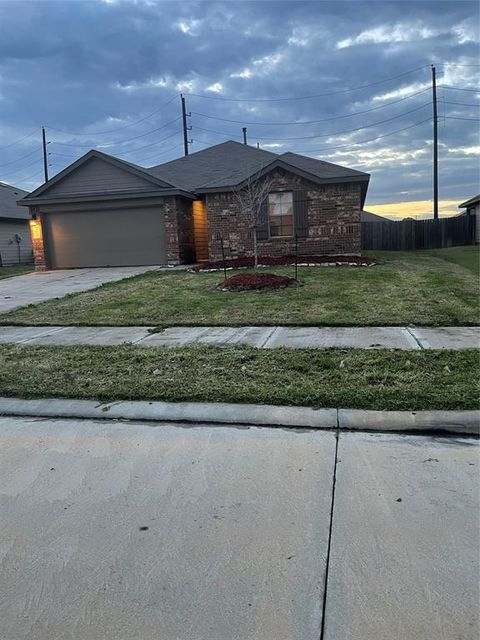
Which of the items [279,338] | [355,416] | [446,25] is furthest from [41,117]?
[355,416]

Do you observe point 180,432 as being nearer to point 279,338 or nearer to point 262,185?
point 279,338

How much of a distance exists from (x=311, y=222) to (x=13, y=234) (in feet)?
54.6

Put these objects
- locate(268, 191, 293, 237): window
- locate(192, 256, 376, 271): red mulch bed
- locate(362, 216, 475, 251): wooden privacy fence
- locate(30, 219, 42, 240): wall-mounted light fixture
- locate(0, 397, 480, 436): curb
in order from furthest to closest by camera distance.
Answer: locate(362, 216, 475, 251): wooden privacy fence
locate(30, 219, 42, 240): wall-mounted light fixture
locate(268, 191, 293, 237): window
locate(192, 256, 376, 271): red mulch bed
locate(0, 397, 480, 436): curb

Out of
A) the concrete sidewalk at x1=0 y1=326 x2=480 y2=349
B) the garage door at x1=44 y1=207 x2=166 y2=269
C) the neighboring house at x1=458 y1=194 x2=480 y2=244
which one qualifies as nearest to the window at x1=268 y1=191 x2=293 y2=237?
the garage door at x1=44 y1=207 x2=166 y2=269

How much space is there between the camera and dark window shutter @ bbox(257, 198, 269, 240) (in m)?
16.4

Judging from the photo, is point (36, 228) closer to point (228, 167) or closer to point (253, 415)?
point (228, 167)

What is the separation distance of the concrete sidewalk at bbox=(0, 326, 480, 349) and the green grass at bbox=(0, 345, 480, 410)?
1.20 ft

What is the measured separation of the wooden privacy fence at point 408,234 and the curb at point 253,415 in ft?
73.7

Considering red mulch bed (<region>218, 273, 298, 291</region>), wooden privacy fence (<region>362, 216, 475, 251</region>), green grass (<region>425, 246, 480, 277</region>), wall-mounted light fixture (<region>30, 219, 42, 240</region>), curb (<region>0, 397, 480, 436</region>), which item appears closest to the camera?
curb (<region>0, 397, 480, 436</region>)

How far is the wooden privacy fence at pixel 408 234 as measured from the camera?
24906mm

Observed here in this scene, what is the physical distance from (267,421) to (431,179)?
32.1 m

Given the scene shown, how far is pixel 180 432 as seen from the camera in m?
3.64

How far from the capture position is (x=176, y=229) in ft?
55.9

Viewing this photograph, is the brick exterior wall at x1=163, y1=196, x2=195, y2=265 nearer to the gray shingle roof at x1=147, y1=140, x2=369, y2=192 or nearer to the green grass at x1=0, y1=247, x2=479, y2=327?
the gray shingle roof at x1=147, y1=140, x2=369, y2=192
